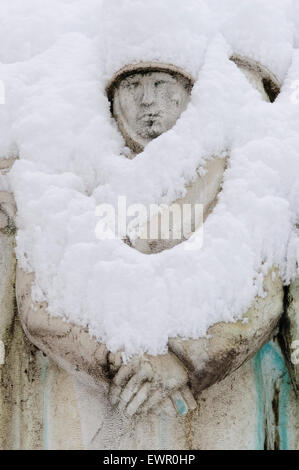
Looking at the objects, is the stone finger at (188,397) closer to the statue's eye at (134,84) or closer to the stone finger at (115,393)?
the stone finger at (115,393)

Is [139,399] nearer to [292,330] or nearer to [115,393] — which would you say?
[115,393]

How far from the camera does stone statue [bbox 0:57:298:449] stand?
2.07 metres

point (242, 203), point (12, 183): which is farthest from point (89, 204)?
point (242, 203)

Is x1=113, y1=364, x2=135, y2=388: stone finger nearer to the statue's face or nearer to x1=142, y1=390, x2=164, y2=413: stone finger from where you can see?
x1=142, y1=390, x2=164, y2=413: stone finger

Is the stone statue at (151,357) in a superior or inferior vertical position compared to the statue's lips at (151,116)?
inferior

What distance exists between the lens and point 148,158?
2311 millimetres

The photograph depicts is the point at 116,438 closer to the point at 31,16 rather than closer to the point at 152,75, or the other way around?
the point at 152,75

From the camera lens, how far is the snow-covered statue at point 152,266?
2082 mm

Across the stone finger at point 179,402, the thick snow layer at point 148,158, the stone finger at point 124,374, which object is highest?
the thick snow layer at point 148,158

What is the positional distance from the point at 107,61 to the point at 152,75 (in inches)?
6.3

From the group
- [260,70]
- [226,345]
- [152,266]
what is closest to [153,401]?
[226,345]

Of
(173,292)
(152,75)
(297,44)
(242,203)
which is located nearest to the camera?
(173,292)

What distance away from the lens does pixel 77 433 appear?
2236 mm

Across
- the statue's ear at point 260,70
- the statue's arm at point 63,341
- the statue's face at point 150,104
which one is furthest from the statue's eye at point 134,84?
the statue's arm at point 63,341
